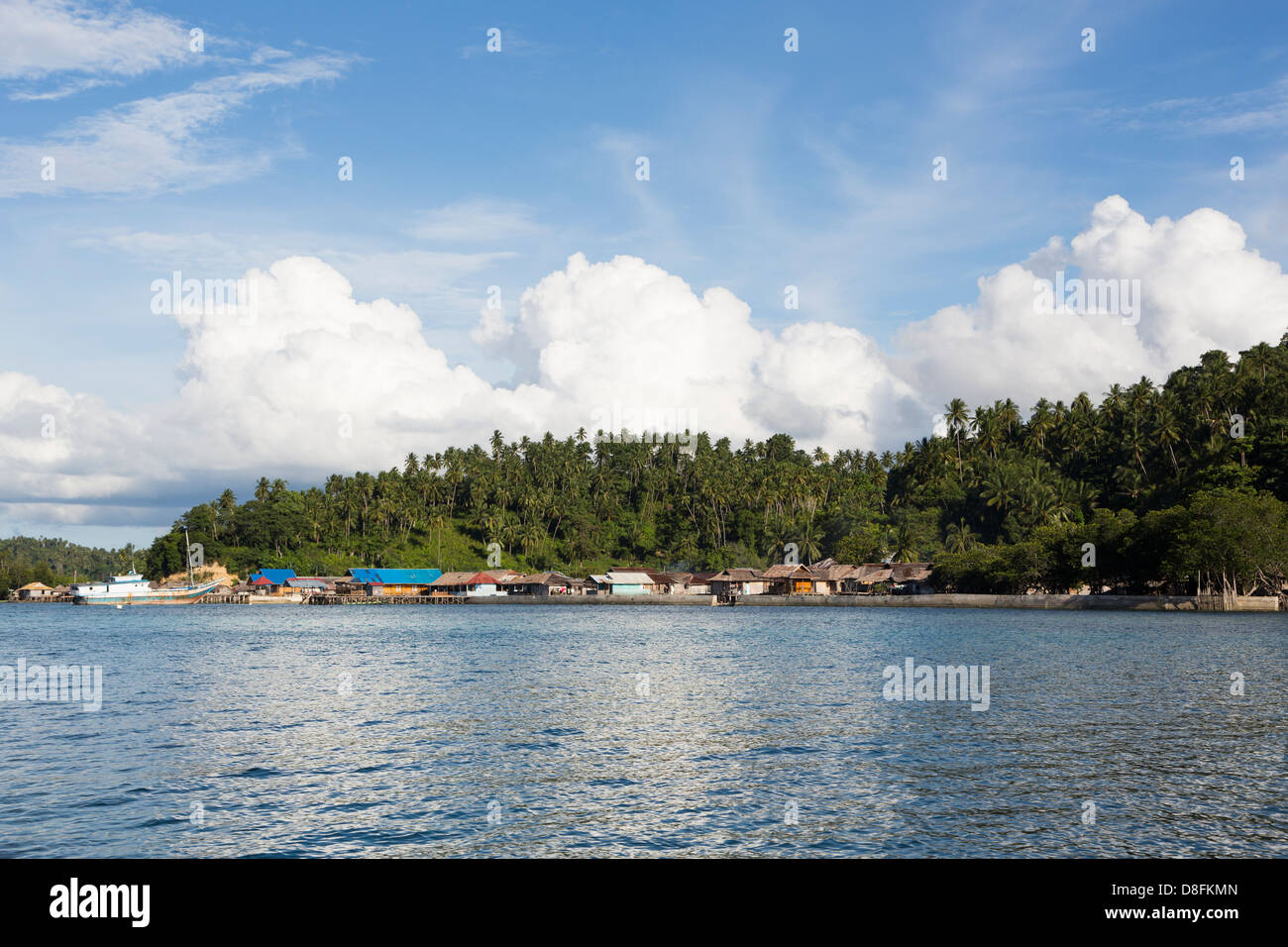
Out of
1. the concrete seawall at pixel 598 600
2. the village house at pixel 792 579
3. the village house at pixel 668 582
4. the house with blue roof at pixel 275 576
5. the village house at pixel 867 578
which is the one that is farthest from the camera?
the house with blue roof at pixel 275 576

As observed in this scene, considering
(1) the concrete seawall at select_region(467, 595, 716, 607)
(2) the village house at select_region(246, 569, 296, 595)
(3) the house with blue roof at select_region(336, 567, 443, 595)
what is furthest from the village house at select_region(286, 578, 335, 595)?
(1) the concrete seawall at select_region(467, 595, 716, 607)

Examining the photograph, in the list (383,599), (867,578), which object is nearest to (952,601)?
(867,578)

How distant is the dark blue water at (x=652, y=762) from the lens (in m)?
19.6

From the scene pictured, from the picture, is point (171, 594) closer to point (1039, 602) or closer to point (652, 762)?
point (1039, 602)

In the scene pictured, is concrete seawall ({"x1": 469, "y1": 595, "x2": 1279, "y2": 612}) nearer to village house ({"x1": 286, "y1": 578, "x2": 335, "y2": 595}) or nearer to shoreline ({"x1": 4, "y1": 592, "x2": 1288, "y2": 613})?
shoreline ({"x1": 4, "y1": 592, "x2": 1288, "y2": 613})

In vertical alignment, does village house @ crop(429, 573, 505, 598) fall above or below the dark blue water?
below

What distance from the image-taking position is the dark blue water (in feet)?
64.3

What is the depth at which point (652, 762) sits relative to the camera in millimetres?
26766

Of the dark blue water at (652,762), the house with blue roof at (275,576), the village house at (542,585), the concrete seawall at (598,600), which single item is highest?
the dark blue water at (652,762)

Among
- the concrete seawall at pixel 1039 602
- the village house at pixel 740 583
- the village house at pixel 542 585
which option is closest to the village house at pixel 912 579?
the concrete seawall at pixel 1039 602

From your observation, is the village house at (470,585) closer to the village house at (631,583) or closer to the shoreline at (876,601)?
the shoreline at (876,601)

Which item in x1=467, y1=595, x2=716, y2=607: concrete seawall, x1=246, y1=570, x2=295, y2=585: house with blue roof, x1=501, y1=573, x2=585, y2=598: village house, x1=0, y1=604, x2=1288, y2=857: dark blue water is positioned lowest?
x1=467, y1=595, x2=716, y2=607: concrete seawall
